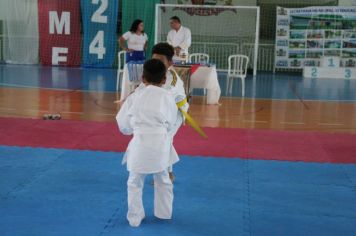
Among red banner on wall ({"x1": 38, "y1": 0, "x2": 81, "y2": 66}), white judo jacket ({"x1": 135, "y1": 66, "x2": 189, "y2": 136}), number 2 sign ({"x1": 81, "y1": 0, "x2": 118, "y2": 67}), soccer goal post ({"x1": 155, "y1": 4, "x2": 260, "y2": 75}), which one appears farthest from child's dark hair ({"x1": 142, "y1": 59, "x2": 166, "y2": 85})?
red banner on wall ({"x1": 38, "y1": 0, "x2": 81, "y2": 66})

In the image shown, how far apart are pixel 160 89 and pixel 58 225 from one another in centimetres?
133

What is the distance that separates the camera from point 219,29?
1602 cm

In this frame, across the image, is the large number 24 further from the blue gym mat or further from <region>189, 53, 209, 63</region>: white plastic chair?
the blue gym mat

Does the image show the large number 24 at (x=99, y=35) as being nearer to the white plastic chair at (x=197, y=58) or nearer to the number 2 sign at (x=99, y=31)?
the number 2 sign at (x=99, y=31)

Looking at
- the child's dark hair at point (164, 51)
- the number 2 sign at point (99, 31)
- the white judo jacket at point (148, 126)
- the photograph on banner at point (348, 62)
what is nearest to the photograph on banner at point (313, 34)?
the photograph on banner at point (348, 62)

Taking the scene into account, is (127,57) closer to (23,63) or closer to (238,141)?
(238,141)

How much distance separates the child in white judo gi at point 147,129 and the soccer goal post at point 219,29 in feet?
39.8

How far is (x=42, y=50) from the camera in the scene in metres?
16.1

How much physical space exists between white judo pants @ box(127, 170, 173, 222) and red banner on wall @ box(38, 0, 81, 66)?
12.7 m

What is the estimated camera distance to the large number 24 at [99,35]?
15480 millimetres

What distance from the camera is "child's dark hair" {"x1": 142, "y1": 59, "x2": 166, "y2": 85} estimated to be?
3.72m

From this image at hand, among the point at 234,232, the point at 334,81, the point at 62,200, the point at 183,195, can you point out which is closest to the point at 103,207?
the point at 62,200

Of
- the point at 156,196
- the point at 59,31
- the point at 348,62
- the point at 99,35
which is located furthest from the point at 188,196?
the point at 59,31

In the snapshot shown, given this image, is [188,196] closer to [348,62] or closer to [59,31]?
[348,62]
